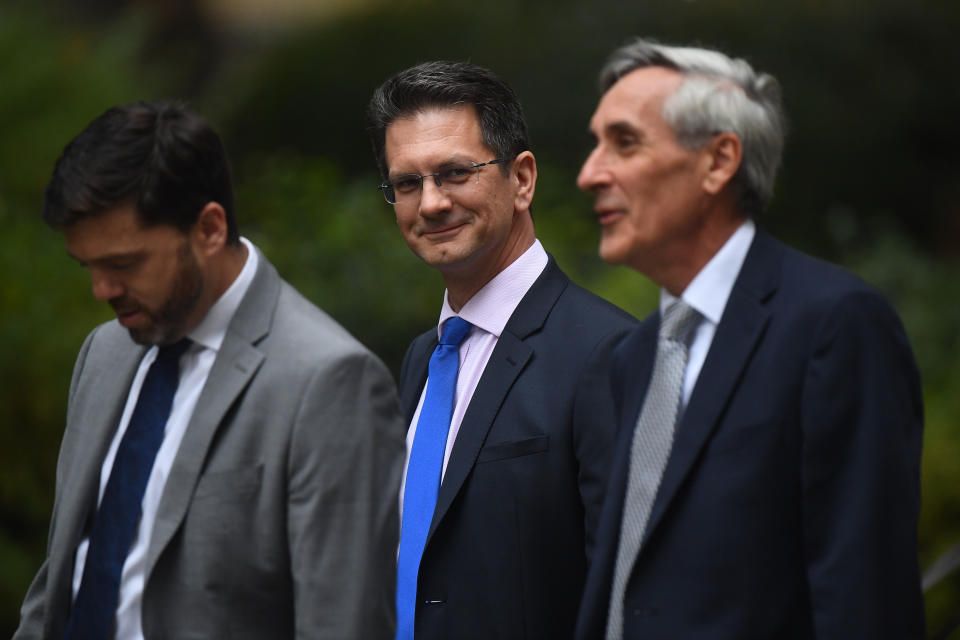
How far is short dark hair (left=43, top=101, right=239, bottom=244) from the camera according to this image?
119 inches

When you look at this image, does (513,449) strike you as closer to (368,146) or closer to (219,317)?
(219,317)

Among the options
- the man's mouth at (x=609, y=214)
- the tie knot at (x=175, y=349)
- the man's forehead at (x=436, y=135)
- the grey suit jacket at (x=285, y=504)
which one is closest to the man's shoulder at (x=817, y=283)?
the man's mouth at (x=609, y=214)

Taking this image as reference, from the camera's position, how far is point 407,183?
3.48 meters

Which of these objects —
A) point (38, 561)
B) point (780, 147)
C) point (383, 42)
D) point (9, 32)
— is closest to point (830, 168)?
point (383, 42)

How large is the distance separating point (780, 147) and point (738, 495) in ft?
2.55

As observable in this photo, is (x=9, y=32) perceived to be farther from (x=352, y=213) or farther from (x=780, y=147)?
(x=780, y=147)

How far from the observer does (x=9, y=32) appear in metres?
9.98

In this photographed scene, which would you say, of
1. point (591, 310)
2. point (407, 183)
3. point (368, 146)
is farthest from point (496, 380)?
point (368, 146)

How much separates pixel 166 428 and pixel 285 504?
0.43 m

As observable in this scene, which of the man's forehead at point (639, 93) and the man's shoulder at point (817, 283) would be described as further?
the man's forehead at point (639, 93)

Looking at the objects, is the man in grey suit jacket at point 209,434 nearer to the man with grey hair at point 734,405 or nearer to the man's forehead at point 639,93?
the man with grey hair at point 734,405

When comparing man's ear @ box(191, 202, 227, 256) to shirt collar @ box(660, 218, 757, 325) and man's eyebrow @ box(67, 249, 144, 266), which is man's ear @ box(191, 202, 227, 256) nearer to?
man's eyebrow @ box(67, 249, 144, 266)

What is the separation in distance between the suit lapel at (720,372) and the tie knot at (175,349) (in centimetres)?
124

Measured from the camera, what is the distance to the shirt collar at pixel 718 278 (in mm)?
2627
